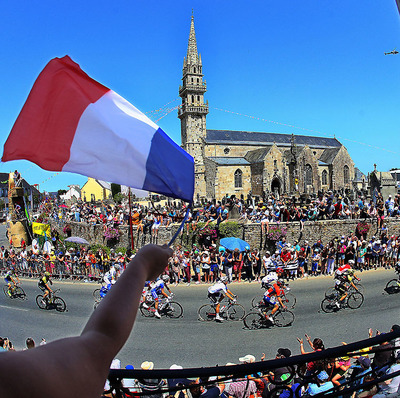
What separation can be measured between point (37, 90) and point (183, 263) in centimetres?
1520

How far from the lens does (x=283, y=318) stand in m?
12.1

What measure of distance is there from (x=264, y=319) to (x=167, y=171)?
982cm

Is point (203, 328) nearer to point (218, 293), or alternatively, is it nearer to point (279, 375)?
point (218, 293)

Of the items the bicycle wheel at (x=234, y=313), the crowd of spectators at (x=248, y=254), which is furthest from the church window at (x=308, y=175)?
the bicycle wheel at (x=234, y=313)

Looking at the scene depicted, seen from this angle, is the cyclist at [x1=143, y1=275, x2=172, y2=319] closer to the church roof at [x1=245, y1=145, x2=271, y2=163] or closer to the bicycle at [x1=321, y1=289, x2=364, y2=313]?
the bicycle at [x1=321, y1=289, x2=364, y2=313]

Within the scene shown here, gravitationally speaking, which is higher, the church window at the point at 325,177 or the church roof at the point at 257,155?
the church roof at the point at 257,155

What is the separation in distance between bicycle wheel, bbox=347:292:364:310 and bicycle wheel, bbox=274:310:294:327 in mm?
2741

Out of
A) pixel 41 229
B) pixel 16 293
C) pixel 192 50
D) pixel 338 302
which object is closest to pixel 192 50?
pixel 192 50

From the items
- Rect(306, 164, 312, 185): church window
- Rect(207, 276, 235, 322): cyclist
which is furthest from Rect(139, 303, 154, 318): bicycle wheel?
Rect(306, 164, 312, 185): church window

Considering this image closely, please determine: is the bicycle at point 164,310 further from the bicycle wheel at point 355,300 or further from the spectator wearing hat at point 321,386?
the spectator wearing hat at point 321,386

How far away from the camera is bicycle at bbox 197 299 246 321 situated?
1273 cm

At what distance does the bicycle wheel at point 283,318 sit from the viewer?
1205cm

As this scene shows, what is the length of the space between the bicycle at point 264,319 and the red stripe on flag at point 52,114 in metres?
10.1

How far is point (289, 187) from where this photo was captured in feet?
192
